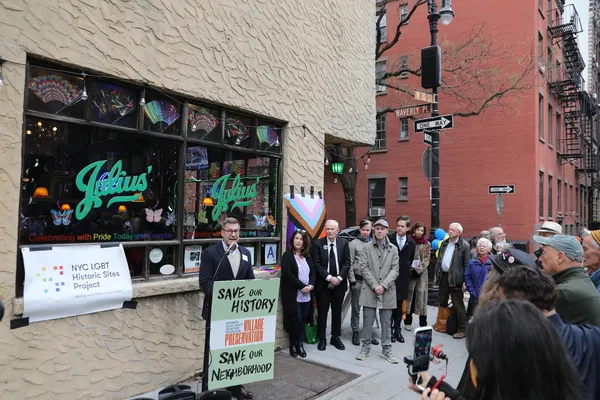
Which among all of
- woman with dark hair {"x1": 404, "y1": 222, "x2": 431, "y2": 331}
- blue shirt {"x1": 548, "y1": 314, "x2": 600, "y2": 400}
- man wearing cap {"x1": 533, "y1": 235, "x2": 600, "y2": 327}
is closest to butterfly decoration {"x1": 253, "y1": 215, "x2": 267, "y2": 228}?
woman with dark hair {"x1": 404, "y1": 222, "x2": 431, "y2": 331}

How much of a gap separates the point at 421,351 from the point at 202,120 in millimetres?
4383

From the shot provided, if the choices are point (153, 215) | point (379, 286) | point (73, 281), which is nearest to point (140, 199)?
point (153, 215)

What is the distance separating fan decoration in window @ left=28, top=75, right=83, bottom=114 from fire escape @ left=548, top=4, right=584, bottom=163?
23.3 metres

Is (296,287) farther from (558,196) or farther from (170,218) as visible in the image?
(558,196)

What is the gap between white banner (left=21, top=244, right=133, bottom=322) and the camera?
396 cm

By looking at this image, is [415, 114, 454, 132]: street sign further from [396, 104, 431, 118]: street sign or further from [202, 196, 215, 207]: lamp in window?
[202, 196, 215, 207]: lamp in window

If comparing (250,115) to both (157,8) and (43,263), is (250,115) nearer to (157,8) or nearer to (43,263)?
(157,8)

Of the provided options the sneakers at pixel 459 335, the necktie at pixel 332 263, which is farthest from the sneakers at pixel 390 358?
the sneakers at pixel 459 335

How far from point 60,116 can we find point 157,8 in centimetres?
165

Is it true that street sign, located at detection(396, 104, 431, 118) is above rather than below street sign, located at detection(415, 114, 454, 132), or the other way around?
above

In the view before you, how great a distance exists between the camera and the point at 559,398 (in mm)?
1504

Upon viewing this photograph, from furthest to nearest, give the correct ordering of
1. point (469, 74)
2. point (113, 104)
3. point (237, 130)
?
point (469, 74) < point (237, 130) < point (113, 104)

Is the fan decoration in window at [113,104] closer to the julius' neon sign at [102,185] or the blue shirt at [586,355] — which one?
the julius' neon sign at [102,185]

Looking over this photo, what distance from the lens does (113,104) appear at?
475 centimetres
